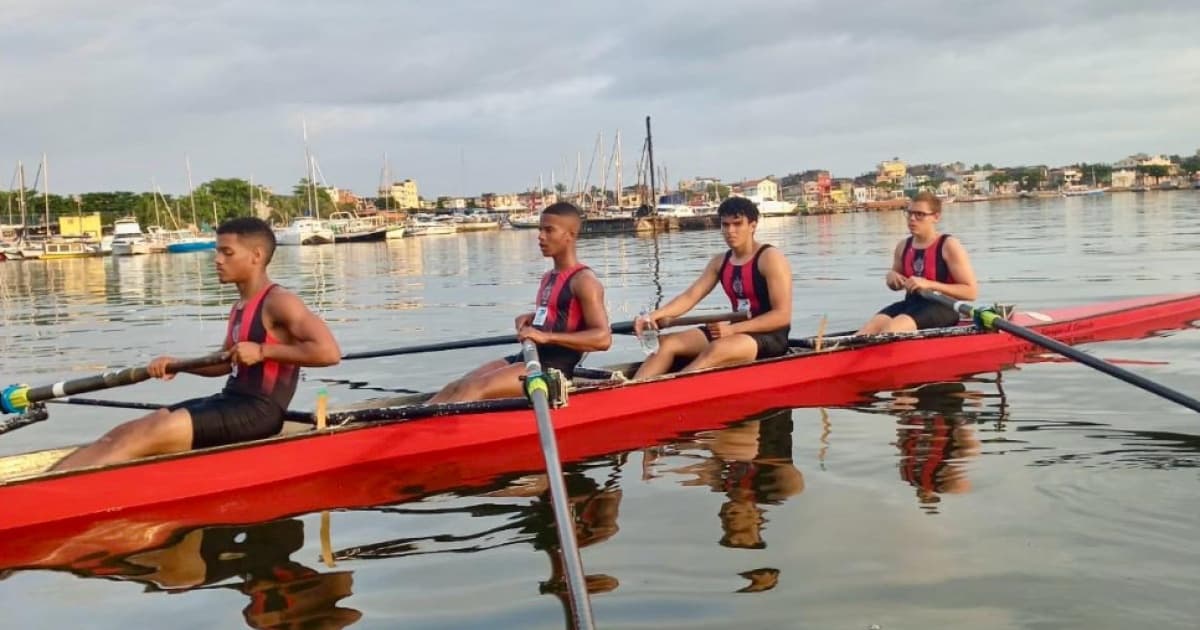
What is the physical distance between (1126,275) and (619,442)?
56.2 ft

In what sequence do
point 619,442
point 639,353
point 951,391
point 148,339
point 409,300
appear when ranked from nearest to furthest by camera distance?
point 619,442
point 951,391
point 639,353
point 148,339
point 409,300

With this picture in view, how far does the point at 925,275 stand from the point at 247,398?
7.51m

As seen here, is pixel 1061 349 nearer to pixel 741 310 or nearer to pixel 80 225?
pixel 741 310

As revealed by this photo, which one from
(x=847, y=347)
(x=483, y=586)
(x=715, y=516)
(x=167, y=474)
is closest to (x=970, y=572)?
(x=715, y=516)

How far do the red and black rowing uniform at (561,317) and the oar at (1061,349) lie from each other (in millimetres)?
3719

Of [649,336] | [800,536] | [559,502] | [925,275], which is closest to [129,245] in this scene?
[649,336]

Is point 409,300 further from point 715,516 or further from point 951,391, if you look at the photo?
point 715,516

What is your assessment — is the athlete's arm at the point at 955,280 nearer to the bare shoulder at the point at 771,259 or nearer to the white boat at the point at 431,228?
the bare shoulder at the point at 771,259

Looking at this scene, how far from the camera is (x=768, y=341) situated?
975 cm

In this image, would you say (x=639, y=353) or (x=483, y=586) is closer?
(x=483, y=586)

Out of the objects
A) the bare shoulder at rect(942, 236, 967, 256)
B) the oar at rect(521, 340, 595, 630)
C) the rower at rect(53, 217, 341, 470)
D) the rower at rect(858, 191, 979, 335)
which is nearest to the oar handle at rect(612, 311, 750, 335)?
the rower at rect(858, 191, 979, 335)

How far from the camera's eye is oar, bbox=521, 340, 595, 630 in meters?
3.92

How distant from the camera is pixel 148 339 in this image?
Result: 18.0 m

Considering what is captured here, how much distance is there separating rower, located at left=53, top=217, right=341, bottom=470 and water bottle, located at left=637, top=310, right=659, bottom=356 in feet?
11.8
